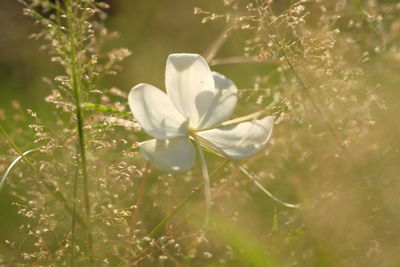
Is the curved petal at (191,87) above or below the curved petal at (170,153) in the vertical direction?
above

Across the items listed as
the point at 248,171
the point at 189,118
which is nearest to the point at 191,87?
the point at 189,118

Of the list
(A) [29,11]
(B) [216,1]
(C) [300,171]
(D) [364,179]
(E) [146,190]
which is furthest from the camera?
(B) [216,1]

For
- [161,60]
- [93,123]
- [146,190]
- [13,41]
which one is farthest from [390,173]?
[13,41]

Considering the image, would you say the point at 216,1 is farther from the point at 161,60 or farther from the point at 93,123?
the point at 93,123

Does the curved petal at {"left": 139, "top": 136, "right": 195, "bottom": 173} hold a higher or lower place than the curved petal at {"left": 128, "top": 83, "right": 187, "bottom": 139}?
lower
